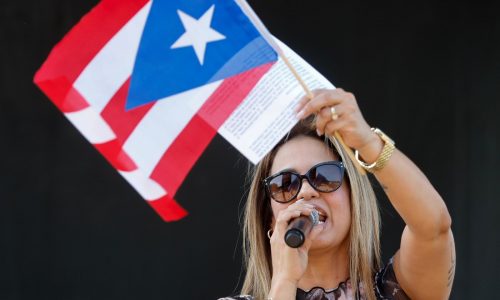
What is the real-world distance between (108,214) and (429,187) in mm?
2068

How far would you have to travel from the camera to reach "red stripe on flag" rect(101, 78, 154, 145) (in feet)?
6.97

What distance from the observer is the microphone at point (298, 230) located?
2.18 metres

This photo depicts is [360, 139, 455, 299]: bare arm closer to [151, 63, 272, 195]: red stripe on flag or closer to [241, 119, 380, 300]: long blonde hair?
[241, 119, 380, 300]: long blonde hair

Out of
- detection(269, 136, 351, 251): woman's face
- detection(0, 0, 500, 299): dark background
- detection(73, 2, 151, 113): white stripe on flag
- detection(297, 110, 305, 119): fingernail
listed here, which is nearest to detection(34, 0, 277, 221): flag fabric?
detection(73, 2, 151, 113): white stripe on flag

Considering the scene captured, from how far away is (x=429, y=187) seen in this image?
2115mm

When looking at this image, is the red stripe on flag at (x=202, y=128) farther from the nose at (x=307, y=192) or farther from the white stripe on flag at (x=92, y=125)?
the nose at (x=307, y=192)

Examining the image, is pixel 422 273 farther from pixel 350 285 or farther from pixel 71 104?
pixel 71 104

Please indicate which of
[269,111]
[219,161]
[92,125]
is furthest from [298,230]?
[219,161]

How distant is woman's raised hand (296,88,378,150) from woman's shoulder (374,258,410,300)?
525mm

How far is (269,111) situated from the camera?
2100 mm

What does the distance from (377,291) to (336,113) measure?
0.64m

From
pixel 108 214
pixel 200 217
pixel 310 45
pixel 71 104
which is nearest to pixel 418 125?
pixel 310 45

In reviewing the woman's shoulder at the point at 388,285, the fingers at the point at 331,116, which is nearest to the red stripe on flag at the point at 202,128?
the fingers at the point at 331,116

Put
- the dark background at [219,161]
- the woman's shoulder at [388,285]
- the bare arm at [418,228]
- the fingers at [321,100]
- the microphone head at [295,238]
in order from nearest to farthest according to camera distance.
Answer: the fingers at [321,100], the bare arm at [418,228], the microphone head at [295,238], the woman's shoulder at [388,285], the dark background at [219,161]
